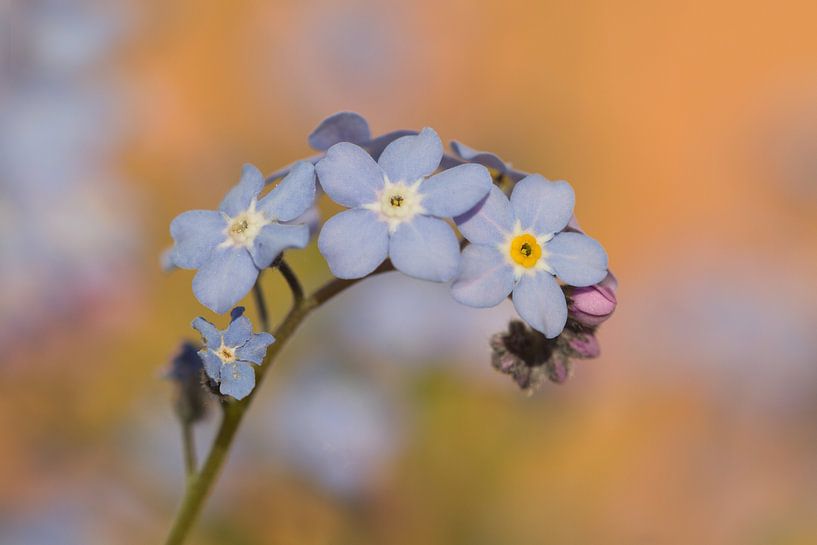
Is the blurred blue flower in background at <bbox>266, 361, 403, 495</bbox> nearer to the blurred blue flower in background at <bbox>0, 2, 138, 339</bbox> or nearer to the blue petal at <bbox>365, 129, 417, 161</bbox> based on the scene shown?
the blurred blue flower in background at <bbox>0, 2, 138, 339</bbox>

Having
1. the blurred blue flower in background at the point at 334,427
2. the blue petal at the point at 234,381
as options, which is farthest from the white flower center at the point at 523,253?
the blurred blue flower in background at the point at 334,427

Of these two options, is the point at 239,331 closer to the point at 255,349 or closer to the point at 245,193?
the point at 255,349

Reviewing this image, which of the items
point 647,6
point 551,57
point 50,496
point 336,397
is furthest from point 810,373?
point 647,6

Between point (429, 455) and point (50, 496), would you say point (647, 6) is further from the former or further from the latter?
point (50, 496)

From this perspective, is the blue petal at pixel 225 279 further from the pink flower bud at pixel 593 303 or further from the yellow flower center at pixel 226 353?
the pink flower bud at pixel 593 303

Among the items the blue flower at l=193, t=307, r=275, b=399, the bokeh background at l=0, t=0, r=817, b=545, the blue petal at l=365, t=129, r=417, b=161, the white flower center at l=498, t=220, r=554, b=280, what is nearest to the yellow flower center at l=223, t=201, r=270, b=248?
the blue flower at l=193, t=307, r=275, b=399

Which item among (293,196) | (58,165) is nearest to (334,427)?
(58,165)
